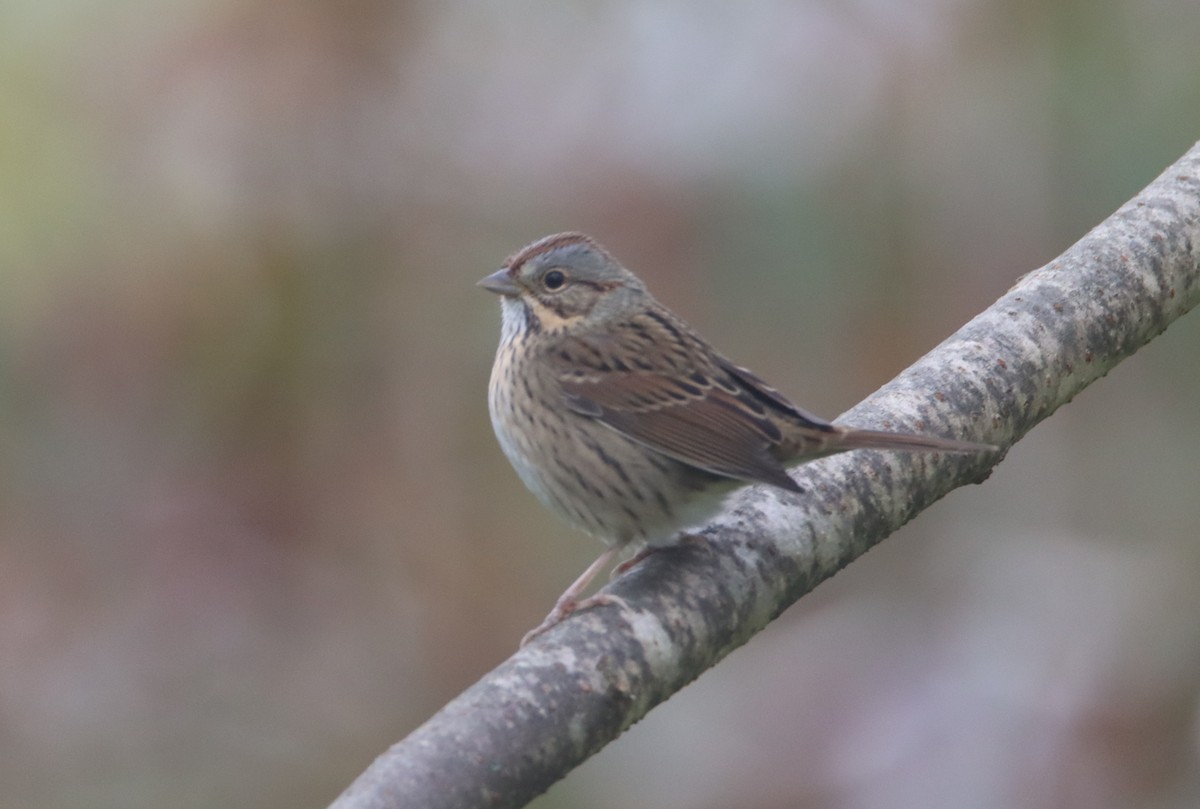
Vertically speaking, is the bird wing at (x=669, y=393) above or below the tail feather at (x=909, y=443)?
above

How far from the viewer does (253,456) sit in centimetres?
598

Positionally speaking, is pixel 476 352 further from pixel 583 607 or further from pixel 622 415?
pixel 583 607

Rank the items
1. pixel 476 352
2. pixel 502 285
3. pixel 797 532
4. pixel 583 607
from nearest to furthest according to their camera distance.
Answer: pixel 583 607 → pixel 797 532 → pixel 502 285 → pixel 476 352

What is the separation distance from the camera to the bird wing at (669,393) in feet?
11.3

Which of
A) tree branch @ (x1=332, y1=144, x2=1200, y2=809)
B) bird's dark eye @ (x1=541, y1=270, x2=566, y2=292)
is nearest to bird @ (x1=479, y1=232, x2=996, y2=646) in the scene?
bird's dark eye @ (x1=541, y1=270, x2=566, y2=292)

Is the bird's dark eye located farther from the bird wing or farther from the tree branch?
the tree branch

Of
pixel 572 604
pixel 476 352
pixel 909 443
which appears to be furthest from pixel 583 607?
pixel 476 352

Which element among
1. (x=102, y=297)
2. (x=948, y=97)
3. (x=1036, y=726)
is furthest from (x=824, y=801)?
(x=102, y=297)

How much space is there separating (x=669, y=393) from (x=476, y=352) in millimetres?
2699

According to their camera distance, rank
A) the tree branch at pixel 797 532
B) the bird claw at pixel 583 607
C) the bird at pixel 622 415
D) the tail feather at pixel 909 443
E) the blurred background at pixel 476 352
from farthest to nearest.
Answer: the blurred background at pixel 476 352
the bird at pixel 622 415
the tail feather at pixel 909 443
the bird claw at pixel 583 607
the tree branch at pixel 797 532

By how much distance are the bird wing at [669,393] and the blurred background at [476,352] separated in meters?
2.20

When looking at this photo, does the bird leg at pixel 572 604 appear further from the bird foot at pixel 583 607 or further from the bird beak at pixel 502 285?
the bird beak at pixel 502 285

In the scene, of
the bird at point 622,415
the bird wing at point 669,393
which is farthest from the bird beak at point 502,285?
the bird wing at point 669,393

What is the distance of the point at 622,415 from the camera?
366cm
